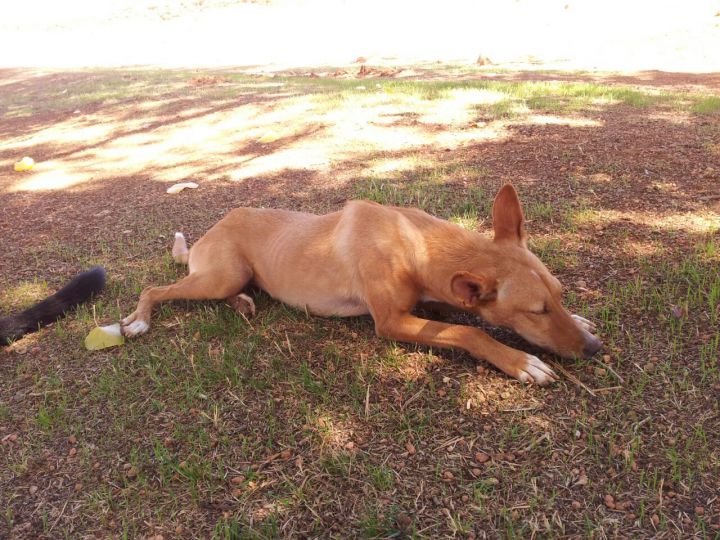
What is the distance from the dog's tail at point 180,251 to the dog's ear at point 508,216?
9.50 ft

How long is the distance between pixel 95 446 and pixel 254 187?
14.7ft

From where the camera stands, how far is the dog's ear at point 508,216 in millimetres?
3732

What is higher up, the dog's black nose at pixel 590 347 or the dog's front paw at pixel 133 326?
the dog's black nose at pixel 590 347

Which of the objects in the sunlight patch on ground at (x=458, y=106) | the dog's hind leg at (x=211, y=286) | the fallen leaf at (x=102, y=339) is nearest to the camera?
the fallen leaf at (x=102, y=339)

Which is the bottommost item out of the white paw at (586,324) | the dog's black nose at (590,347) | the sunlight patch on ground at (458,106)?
the white paw at (586,324)

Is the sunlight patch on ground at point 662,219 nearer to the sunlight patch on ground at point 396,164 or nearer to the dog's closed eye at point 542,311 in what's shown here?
the dog's closed eye at point 542,311

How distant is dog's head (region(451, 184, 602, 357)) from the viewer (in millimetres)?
3377

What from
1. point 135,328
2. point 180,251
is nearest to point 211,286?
point 135,328

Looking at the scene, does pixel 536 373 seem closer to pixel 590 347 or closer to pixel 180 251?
pixel 590 347

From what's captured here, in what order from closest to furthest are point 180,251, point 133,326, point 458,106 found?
point 133,326, point 180,251, point 458,106

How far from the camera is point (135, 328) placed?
4355 millimetres

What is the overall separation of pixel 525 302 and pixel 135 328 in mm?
2763

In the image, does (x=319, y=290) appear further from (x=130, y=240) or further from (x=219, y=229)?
(x=130, y=240)

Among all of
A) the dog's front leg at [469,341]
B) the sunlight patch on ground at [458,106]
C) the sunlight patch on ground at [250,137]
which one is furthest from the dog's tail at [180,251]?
the sunlight patch on ground at [458,106]
